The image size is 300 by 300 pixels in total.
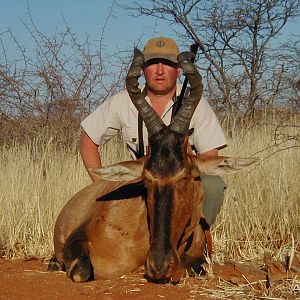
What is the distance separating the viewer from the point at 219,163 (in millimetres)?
5844

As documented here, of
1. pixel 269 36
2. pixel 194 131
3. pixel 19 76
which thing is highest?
pixel 269 36

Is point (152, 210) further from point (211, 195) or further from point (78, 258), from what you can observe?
point (211, 195)

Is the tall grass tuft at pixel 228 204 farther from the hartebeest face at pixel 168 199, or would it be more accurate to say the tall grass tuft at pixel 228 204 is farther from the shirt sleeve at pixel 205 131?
the hartebeest face at pixel 168 199

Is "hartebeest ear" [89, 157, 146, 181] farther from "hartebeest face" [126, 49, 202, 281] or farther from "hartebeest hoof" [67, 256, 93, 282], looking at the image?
"hartebeest hoof" [67, 256, 93, 282]

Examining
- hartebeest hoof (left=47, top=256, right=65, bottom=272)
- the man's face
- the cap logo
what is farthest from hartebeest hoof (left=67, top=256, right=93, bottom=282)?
the cap logo

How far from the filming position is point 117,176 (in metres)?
5.91

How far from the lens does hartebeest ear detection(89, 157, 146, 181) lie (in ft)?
19.0

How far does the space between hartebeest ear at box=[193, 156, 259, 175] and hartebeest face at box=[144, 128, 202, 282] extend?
0.12 m

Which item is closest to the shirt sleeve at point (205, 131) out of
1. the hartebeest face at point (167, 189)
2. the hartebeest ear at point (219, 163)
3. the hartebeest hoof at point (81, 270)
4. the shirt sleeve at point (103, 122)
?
the shirt sleeve at point (103, 122)

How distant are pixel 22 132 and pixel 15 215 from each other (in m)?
5.68

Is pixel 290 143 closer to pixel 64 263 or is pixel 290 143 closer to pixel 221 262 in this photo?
pixel 221 262

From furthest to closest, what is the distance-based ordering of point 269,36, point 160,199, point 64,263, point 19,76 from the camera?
point 269,36
point 19,76
point 64,263
point 160,199

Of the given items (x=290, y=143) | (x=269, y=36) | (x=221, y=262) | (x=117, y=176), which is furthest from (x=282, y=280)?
(x=269, y=36)

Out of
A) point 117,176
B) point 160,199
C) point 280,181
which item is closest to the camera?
point 160,199
